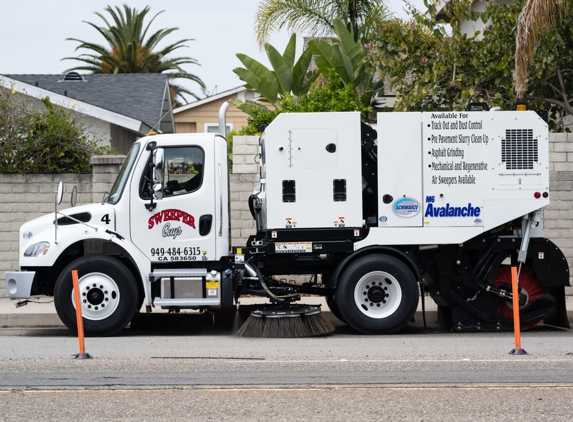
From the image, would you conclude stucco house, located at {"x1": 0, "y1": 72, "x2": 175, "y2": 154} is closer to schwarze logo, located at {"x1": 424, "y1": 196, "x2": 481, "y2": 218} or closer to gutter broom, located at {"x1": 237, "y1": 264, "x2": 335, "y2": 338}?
gutter broom, located at {"x1": 237, "y1": 264, "x2": 335, "y2": 338}

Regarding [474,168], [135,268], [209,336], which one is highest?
[474,168]

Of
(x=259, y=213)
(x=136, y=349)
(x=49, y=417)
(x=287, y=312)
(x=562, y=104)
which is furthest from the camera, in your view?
(x=562, y=104)

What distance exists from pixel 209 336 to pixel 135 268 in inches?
52.1

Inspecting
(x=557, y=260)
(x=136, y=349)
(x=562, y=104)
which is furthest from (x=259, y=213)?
(x=562, y=104)

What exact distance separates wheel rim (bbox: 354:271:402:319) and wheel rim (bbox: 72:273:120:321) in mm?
3107

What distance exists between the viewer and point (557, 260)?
1117cm

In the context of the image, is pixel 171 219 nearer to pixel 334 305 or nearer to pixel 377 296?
pixel 334 305

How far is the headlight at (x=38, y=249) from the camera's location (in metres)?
11.0

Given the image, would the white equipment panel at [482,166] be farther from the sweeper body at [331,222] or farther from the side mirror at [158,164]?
the side mirror at [158,164]

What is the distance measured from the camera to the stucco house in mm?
21641

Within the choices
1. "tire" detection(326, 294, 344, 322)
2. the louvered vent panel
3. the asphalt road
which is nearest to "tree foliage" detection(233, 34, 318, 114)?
"tire" detection(326, 294, 344, 322)

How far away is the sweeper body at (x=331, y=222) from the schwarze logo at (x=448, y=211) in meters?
0.02

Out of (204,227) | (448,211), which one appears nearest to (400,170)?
(448,211)

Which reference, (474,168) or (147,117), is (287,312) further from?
(147,117)
